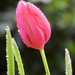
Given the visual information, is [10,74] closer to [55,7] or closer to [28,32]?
[28,32]

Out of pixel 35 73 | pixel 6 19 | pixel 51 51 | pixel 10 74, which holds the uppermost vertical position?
pixel 6 19

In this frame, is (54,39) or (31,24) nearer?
(31,24)

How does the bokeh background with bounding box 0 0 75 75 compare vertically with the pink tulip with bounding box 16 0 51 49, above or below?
above

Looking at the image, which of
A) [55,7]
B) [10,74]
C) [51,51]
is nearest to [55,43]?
[51,51]

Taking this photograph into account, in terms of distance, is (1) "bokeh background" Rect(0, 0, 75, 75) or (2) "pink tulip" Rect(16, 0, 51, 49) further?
(1) "bokeh background" Rect(0, 0, 75, 75)
